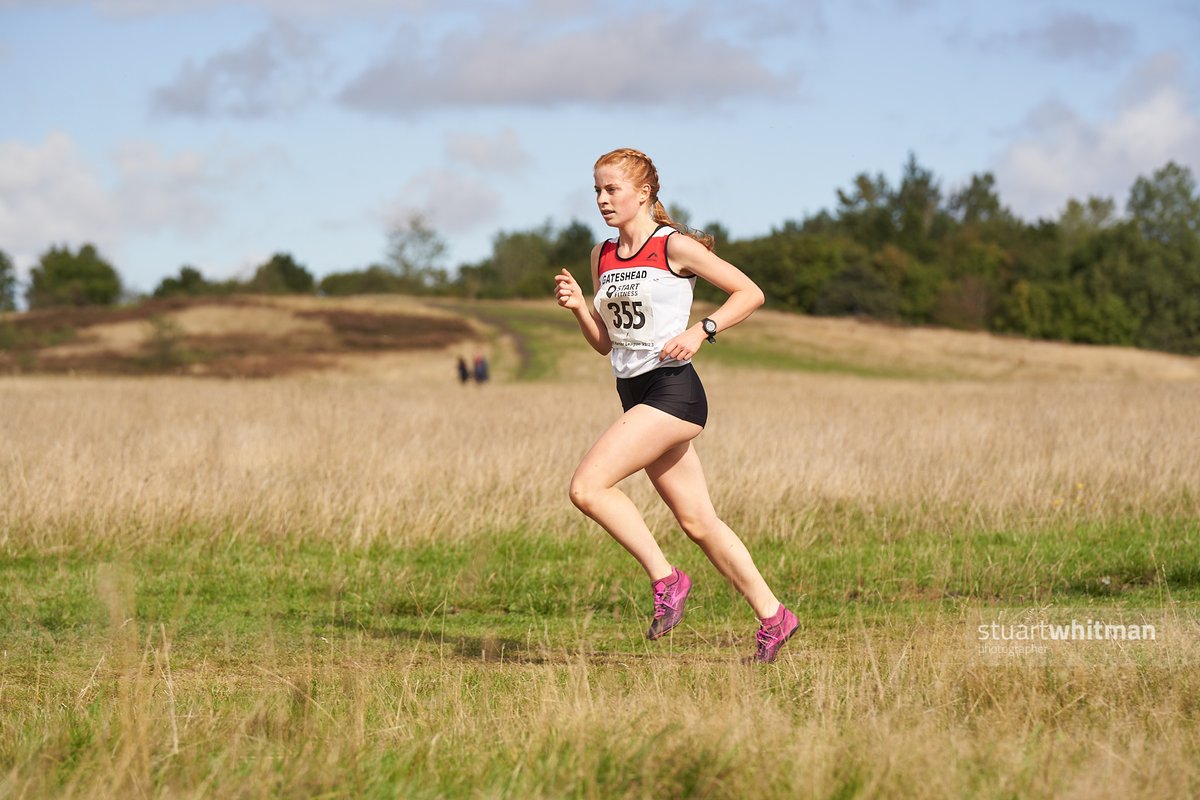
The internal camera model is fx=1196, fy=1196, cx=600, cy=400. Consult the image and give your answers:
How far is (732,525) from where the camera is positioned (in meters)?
10.1

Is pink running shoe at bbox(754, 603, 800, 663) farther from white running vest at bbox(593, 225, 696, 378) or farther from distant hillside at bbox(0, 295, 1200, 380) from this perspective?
distant hillside at bbox(0, 295, 1200, 380)

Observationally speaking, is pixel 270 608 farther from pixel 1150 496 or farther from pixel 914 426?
pixel 914 426

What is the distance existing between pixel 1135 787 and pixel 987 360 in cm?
6301

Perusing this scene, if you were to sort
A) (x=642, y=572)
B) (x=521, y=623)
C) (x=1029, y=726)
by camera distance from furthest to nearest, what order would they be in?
(x=642, y=572) < (x=521, y=623) < (x=1029, y=726)

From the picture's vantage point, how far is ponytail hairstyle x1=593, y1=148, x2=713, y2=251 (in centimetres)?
587

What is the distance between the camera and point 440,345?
64.5 m

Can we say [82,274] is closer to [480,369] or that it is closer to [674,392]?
[480,369]

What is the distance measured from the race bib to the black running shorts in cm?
16

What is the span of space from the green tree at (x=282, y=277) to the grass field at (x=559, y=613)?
9651 cm

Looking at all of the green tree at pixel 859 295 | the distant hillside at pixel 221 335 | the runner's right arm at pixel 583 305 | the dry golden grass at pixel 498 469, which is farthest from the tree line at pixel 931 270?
the runner's right arm at pixel 583 305

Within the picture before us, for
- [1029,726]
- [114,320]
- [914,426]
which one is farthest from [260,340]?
[1029,726]

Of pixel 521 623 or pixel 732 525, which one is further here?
pixel 732 525

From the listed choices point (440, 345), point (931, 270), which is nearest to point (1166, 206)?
point (931, 270)

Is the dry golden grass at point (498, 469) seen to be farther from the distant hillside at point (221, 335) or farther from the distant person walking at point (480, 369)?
the distant hillside at point (221, 335)
